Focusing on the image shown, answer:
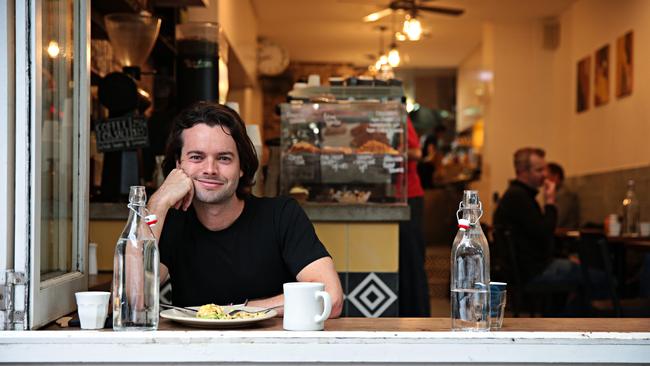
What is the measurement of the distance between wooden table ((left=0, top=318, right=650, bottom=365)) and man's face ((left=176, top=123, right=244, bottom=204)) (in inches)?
30.7

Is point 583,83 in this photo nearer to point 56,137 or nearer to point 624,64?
point 624,64

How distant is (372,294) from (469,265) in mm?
1973

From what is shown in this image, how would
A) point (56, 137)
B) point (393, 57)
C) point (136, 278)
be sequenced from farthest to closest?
point (393, 57)
point (56, 137)
point (136, 278)

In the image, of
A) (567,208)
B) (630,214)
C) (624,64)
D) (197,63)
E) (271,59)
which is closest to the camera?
(197,63)

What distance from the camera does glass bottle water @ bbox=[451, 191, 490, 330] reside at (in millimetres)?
1908

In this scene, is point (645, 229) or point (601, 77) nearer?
point (645, 229)

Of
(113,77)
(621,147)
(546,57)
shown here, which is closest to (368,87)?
(113,77)

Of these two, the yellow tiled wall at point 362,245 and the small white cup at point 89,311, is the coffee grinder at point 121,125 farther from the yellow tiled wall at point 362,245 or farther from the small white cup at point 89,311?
the small white cup at point 89,311

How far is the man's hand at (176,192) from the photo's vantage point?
2.36 meters

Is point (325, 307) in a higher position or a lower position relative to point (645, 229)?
higher

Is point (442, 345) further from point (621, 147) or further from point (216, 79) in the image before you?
point (621, 147)

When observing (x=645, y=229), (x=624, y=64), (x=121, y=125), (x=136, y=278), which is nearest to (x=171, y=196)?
(x=136, y=278)

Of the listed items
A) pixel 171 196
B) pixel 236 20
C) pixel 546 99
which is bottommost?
pixel 171 196

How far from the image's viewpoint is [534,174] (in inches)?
269
